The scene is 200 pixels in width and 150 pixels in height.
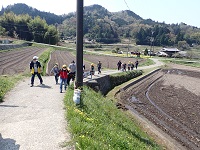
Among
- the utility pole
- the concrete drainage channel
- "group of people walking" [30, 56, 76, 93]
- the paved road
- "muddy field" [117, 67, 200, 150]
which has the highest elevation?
the utility pole

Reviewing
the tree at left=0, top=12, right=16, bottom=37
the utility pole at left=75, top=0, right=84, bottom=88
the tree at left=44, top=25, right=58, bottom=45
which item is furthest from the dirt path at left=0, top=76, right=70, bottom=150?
the tree at left=0, top=12, right=16, bottom=37

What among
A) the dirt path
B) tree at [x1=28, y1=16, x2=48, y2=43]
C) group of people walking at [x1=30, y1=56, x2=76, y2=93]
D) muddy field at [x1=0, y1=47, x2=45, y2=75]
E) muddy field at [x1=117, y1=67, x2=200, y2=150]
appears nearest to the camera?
the dirt path

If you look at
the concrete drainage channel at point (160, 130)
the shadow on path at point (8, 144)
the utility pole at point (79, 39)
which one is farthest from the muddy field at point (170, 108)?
the shadow on path at point (8, 144)

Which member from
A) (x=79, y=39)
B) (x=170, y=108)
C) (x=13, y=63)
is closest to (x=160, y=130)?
(x=170, y=108)

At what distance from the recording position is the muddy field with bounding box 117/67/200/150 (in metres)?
16.7

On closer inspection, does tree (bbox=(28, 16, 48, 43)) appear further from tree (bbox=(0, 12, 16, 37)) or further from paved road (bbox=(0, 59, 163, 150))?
paved road (bbox=(0, 59, 163, 150))

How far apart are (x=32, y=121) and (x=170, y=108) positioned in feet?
51.0

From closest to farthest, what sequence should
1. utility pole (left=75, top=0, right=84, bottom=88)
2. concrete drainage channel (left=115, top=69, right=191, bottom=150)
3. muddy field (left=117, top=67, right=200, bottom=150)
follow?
utility pole (left=75, top=0, right=84, bottom=88)
concrete drainage channel (left=115, top=69, right=191, bottom=150)
muddy field (left=117, top=67, right=200, bottom=150)

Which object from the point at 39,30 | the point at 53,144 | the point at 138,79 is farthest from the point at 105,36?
the point at 53,144

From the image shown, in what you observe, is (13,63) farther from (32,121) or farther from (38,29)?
(38,29)

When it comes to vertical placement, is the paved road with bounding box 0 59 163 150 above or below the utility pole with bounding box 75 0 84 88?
below

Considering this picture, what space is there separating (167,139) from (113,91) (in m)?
13.5

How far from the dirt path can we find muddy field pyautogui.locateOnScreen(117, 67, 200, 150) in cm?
779

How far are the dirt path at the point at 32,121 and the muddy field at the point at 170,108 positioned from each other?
7.79m
